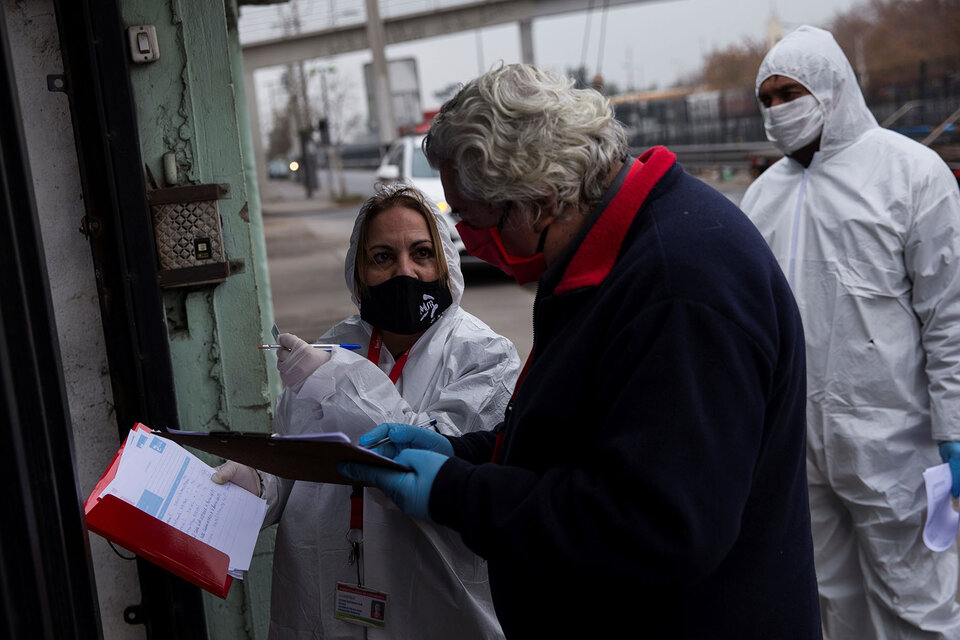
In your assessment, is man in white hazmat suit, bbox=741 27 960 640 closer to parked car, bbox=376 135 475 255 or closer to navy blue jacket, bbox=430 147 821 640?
navy blue jacket, bbox=430 147 821 640

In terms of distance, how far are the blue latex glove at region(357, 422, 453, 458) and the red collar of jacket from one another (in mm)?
593

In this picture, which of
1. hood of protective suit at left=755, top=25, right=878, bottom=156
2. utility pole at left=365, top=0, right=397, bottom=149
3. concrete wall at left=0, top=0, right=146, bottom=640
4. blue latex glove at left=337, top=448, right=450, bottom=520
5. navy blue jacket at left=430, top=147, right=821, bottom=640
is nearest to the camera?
navy blue jacket at left=430, top=147, right=821, bottom=640

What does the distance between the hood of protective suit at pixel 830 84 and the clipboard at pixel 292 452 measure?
2.28 meters

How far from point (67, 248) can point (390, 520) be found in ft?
4.23

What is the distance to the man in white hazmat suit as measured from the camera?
2.86 m

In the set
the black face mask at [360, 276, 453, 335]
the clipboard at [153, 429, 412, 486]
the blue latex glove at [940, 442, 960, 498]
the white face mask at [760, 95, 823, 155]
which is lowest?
the blue latex glove at [940, 442, 960, 498]

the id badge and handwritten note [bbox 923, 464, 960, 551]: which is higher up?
the id badge

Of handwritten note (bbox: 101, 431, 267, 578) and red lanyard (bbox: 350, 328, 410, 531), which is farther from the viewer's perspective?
red lanyard (bbox: 350, 328, 410, 531)

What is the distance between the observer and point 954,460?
2.78 m

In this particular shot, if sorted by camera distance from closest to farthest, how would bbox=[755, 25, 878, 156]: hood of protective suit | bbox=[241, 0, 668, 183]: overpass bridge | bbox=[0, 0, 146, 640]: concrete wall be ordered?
bbox=[0, 0, 146, 640]: concrete wall, bbox=[755, 25, 878, 156]: hood of protective suit, bbox=[241, 0, 668, 183]: overpass bridge

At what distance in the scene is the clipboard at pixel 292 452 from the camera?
154 cm

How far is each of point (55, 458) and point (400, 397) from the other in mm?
825

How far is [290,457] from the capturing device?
1.68 m

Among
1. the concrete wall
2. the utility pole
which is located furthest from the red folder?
the utility pole
